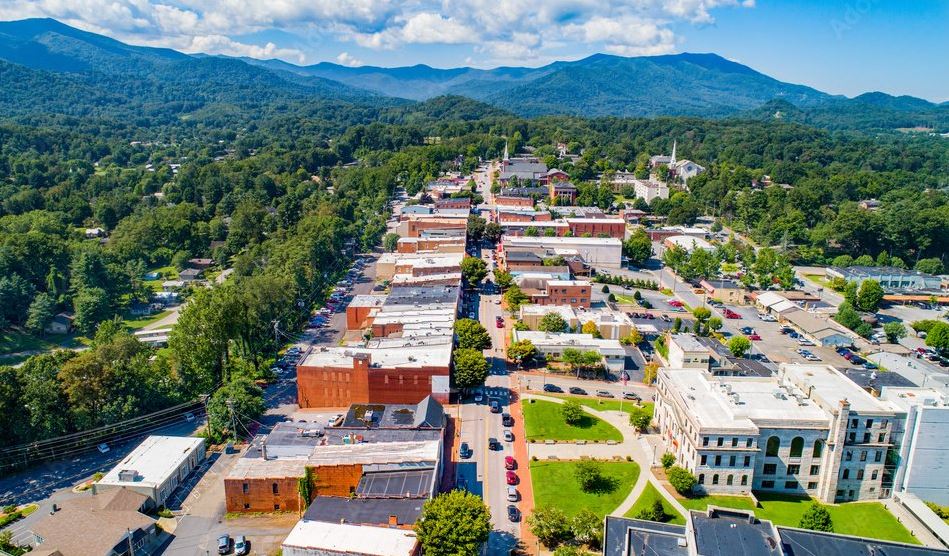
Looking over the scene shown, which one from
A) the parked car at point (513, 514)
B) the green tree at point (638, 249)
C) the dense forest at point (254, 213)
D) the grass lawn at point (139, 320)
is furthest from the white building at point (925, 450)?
the grass lawn at point (139, 320)

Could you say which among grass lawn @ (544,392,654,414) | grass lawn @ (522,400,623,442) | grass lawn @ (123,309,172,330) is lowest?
grass lawn @ (123,309,172,330)

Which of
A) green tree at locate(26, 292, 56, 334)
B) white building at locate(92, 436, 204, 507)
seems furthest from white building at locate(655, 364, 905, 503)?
green tree at locate(26, 292, 56, 334)

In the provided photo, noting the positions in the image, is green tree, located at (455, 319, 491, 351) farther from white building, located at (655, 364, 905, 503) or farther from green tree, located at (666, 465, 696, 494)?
green tree, located at (666, 465, 696, 494)

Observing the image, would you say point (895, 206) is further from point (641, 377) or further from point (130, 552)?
point (130, 552)

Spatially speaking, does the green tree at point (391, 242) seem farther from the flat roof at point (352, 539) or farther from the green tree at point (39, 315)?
the flat roof at point (352, 539)

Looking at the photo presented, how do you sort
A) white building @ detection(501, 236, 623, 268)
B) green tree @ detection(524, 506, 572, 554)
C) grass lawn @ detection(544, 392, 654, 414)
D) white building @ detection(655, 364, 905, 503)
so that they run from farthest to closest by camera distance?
white building @ detection(501, 236, 623, 268) < grass lawn @ detection(544, 392, 654, 414) < white building @ detection(655, 364, 905, 503) < green tree @ detection(524, 506, 572, 554)

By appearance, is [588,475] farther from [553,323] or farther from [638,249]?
[638,249]

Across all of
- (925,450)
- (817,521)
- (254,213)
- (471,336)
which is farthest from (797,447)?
(254,213)
